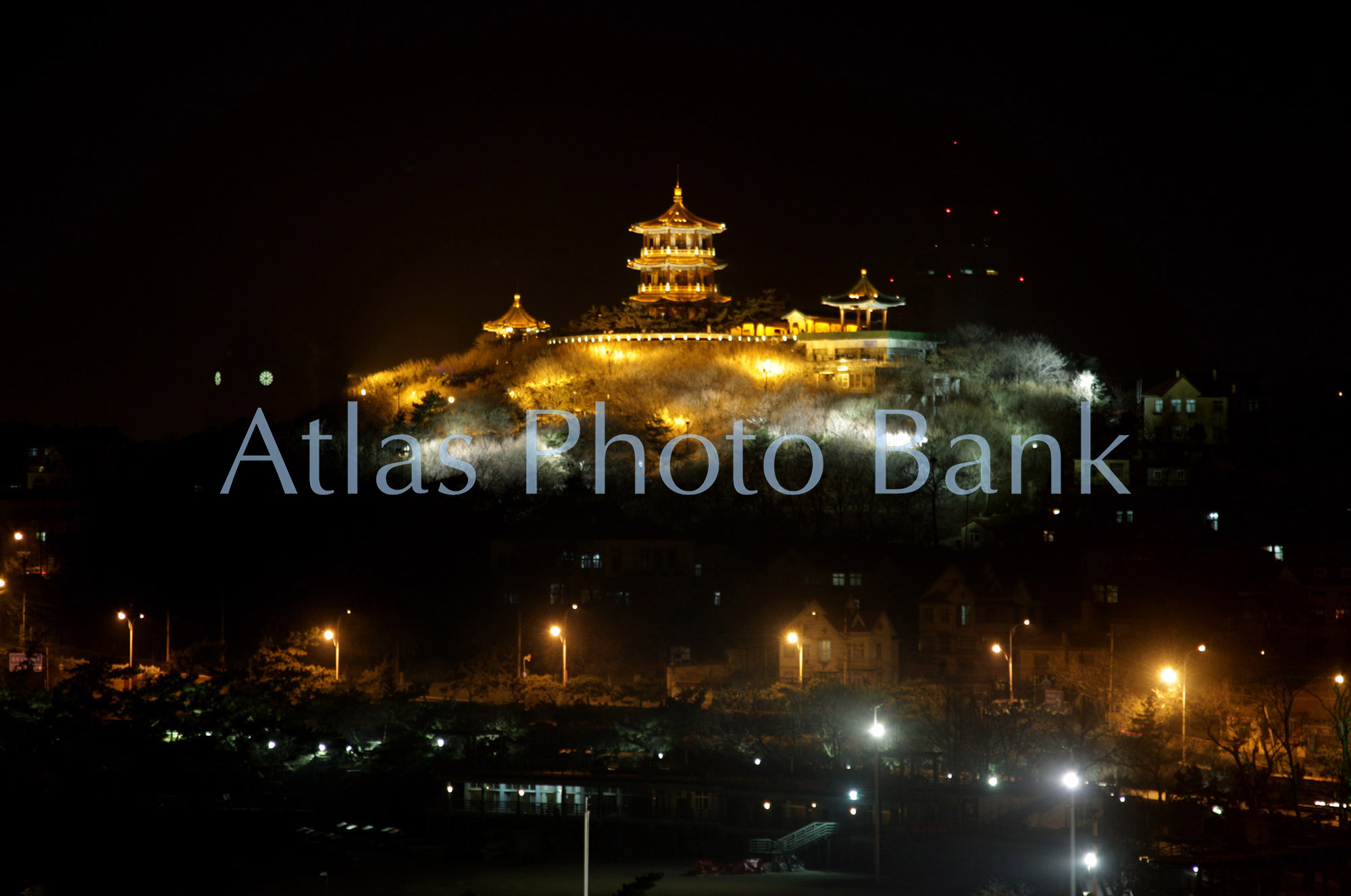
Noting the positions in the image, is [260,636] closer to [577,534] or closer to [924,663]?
[577,534]

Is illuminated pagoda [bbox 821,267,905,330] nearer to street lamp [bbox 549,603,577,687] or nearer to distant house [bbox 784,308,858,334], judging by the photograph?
distant house [bbox 784,308,858,334]

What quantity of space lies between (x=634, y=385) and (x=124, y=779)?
91.4ft

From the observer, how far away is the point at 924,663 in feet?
132

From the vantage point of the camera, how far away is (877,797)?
96.0 ft

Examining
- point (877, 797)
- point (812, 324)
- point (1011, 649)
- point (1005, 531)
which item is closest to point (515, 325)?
point (812, 324)

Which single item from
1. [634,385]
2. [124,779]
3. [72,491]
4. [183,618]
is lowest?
[124,779]

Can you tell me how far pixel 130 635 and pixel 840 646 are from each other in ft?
65.3

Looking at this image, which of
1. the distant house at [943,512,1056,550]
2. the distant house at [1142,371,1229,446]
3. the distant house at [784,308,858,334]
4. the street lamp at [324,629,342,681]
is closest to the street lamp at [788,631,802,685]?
the distant house at [943,512,1056,550]

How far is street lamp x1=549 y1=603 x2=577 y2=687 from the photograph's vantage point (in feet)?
132

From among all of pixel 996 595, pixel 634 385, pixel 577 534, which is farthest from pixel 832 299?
pixel 996 595

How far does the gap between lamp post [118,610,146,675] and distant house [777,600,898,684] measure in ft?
53.4

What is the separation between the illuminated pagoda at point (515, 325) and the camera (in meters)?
67.8

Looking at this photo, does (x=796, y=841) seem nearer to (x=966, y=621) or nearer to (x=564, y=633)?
(x=966, y=621)

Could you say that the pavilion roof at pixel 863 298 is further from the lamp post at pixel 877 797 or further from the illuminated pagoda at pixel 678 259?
the lamp post at pixel 877 797
